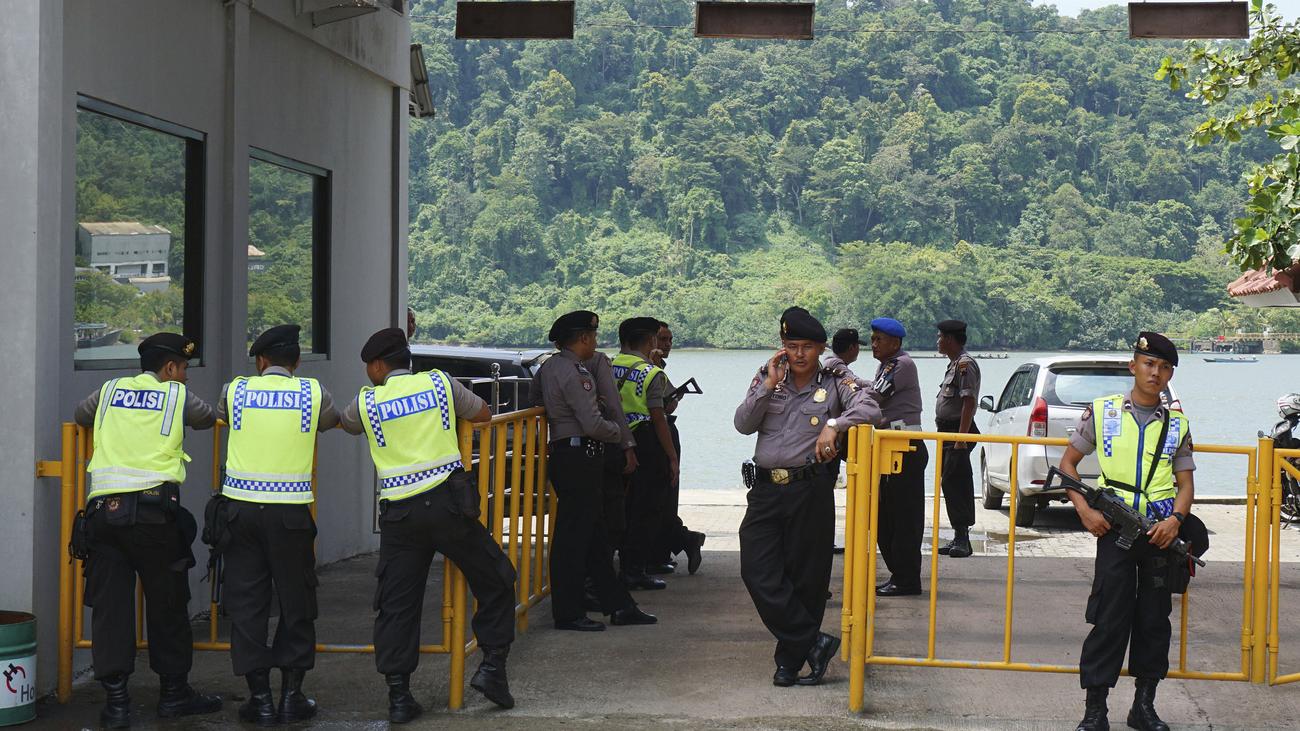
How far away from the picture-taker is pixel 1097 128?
75.9m

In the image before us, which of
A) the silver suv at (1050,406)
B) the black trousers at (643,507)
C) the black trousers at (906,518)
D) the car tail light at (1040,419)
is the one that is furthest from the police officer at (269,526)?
the car tail light at (1040,419)

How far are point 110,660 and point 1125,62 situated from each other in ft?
256

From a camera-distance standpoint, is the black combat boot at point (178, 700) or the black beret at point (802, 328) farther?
the black beret at point (802, 328)

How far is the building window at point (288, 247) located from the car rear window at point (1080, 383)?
6783mm

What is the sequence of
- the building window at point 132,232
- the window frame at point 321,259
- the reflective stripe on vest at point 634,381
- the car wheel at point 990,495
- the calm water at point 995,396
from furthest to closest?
1. the calm water at point 995,396
2. the car wheel at point 990,495
3. the window frame at point 321,259
4. the reflective stripe on vest at point 634,381
5. the building window at point 132,232

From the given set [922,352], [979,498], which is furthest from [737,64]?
[979,498]

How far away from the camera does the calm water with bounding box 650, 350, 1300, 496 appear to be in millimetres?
47844

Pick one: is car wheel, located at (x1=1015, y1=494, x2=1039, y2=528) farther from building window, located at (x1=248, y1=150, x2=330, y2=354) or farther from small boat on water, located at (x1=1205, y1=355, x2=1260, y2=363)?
small boat on water, located at (x1=1205, y1=355, x2=1260, y2=363)

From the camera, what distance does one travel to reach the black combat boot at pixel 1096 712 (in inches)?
237

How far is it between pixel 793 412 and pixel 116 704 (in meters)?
3.16

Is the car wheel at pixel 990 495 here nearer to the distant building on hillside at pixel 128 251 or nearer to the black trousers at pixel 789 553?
the black trousers at pixel 789 553

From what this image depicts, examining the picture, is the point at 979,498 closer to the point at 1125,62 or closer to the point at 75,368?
the point at 75,368

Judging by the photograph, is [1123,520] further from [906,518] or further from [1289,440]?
[1289,440]

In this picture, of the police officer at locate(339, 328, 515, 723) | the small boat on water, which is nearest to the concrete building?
the police officer at locate(339, 328, 515, 723)
